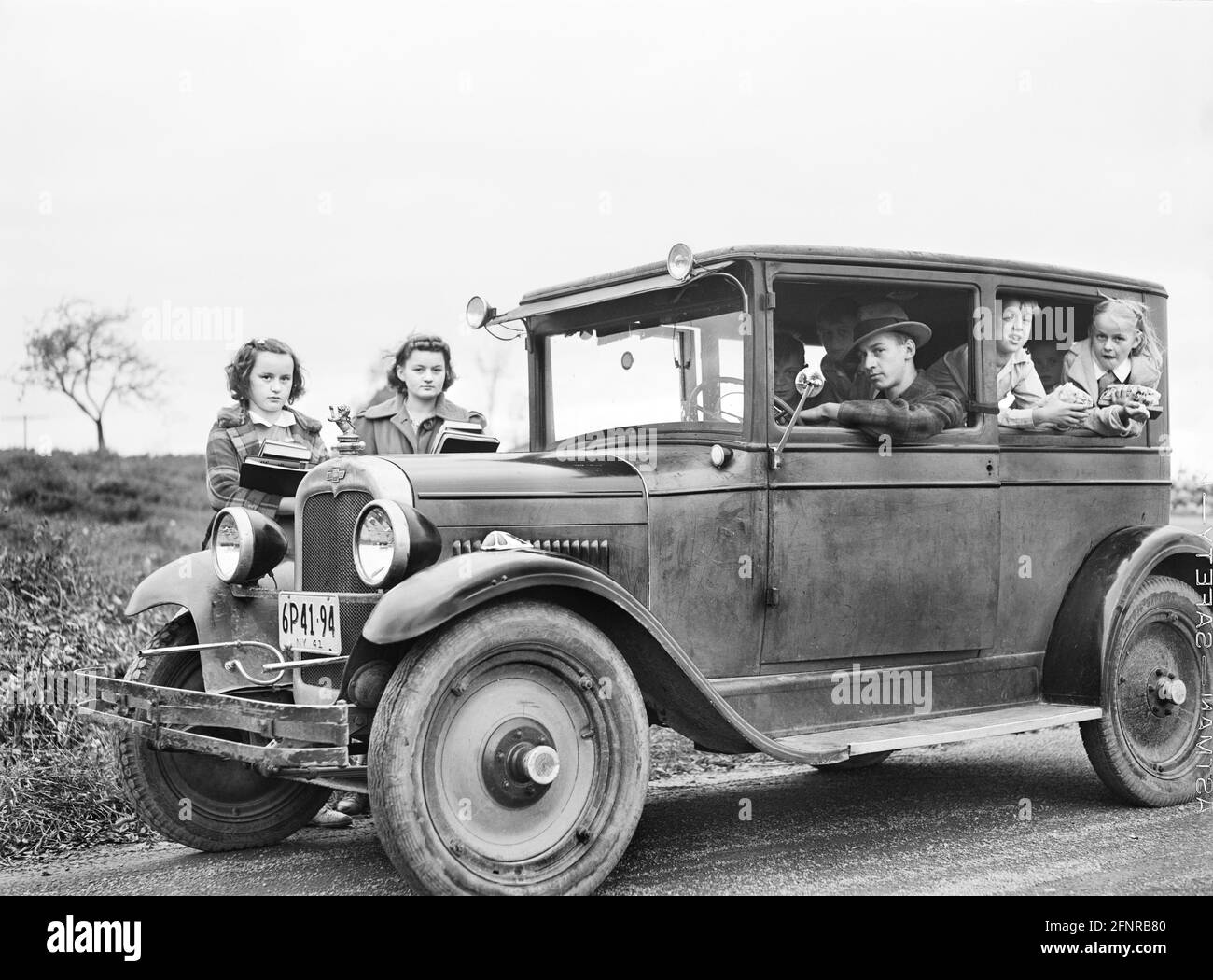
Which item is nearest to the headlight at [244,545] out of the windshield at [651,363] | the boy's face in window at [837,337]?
the windshield at [651,363]

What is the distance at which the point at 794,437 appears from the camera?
15.1ft

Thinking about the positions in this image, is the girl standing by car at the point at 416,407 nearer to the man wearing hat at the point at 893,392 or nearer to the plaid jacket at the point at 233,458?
the plaid jacket at the point at 233,458

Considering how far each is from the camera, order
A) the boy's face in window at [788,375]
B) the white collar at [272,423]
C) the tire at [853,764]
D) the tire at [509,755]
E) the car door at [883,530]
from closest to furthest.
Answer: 1. the tire at [509,755]
2. the car door at [883,530]
3. the boy's face in window at [788,375]
4. the white collar at [272,423]
5. the tire at [853,764]

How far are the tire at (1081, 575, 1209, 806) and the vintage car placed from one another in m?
0.02

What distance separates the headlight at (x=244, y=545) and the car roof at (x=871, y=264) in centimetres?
160

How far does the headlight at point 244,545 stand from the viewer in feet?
14.7

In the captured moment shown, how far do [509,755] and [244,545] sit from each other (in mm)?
1360

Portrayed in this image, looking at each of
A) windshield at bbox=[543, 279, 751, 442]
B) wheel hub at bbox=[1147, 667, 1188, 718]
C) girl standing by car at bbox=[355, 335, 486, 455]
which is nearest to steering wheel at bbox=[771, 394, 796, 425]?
windshield at bbox=[543, 279, 751, 442]

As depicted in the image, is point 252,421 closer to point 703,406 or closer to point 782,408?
point 703,406

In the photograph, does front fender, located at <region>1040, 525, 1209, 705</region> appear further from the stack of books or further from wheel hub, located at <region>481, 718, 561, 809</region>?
the stack of books

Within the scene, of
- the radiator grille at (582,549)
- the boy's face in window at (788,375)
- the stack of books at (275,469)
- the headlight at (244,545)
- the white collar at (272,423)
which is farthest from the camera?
the white collar at (272,423)

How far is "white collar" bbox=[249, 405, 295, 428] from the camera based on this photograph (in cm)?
510

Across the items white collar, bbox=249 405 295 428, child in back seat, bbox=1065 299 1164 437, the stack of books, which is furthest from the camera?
child in back seat, bbox=1065 299 1164 437
